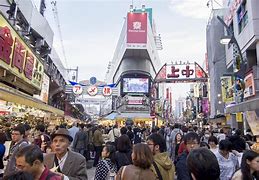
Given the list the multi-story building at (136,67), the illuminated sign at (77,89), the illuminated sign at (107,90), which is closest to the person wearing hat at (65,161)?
the illuminated sign at (77,89)

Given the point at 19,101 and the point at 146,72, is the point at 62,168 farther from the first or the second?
the point at 146,72

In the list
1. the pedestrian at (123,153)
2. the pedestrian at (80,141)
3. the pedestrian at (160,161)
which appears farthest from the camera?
the pedestrian at (80,141)

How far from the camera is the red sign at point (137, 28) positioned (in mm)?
56375

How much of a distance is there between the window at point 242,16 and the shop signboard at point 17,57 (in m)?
13.2

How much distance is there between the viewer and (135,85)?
6031cm

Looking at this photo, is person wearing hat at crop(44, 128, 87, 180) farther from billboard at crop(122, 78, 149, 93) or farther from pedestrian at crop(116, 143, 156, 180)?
billboard at crop(122, 78, 149, 93)

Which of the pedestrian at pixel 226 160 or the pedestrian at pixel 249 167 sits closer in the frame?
the pedestrian at pixel 249 167

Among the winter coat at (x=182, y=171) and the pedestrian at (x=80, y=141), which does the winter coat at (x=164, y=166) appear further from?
the pedestrian at (x=80, y=141)

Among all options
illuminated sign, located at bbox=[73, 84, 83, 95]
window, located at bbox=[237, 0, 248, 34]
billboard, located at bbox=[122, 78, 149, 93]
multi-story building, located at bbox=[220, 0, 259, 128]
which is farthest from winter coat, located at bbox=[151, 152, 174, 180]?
billboard, located at bbox=[122, 78, 149, 93]

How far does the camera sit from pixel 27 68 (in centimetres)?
1200

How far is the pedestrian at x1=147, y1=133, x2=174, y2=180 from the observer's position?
358cm

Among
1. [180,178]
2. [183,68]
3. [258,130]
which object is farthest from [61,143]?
[183,68]

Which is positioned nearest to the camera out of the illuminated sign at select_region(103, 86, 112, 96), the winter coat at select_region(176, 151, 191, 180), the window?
the winter coat at select_region(176, 151, 191, 180)

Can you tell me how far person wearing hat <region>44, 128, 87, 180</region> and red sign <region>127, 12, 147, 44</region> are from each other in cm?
5389
